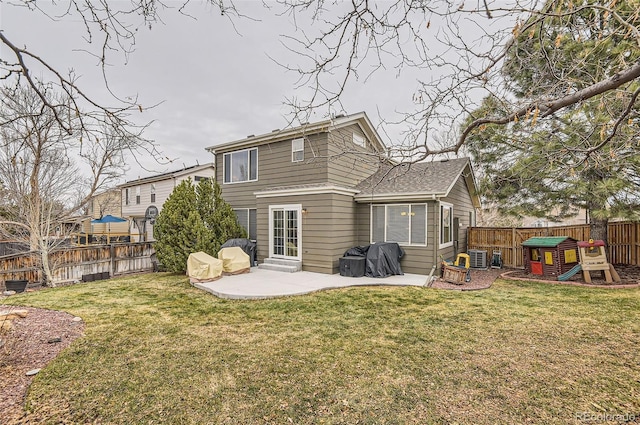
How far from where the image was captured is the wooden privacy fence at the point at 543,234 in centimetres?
893

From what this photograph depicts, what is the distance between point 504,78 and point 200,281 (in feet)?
25.7

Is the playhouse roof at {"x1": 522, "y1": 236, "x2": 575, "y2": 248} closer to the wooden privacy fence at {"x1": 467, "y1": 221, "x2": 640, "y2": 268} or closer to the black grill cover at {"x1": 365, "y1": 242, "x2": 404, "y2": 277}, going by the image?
the wooden privacy fence at {"x1": 467, "y1": 221, "x2": 640, "y2": 268}

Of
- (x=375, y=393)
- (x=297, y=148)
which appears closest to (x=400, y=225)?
(x=297, y=148)

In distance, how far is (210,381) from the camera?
3062 mm

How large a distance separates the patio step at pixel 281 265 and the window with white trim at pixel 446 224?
176 inches

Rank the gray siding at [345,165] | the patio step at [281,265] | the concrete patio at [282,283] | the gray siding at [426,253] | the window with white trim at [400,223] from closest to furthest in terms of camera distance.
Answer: the concrete patio at [282,283]
the gray siding at [426,253]
the window with white trim at [400,223]
the patio step at [281,265]
the gray siding at [345,165]

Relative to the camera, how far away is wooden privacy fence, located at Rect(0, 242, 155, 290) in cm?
834

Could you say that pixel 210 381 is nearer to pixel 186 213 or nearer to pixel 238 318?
pixel 238 318

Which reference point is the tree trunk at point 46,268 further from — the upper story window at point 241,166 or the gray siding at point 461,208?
the gray siding at point 461,208

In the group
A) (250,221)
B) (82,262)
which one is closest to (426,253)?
(250,221)

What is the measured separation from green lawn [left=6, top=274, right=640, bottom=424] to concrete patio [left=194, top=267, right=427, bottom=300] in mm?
770

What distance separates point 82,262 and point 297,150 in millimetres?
7874

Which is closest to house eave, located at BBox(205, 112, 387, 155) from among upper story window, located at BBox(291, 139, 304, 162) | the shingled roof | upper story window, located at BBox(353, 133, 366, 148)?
upper story window, located at BBox(291, 139, 304, 162)

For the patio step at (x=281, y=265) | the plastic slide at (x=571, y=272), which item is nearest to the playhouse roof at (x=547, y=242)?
the plastic slide at (x=571, y=272)
